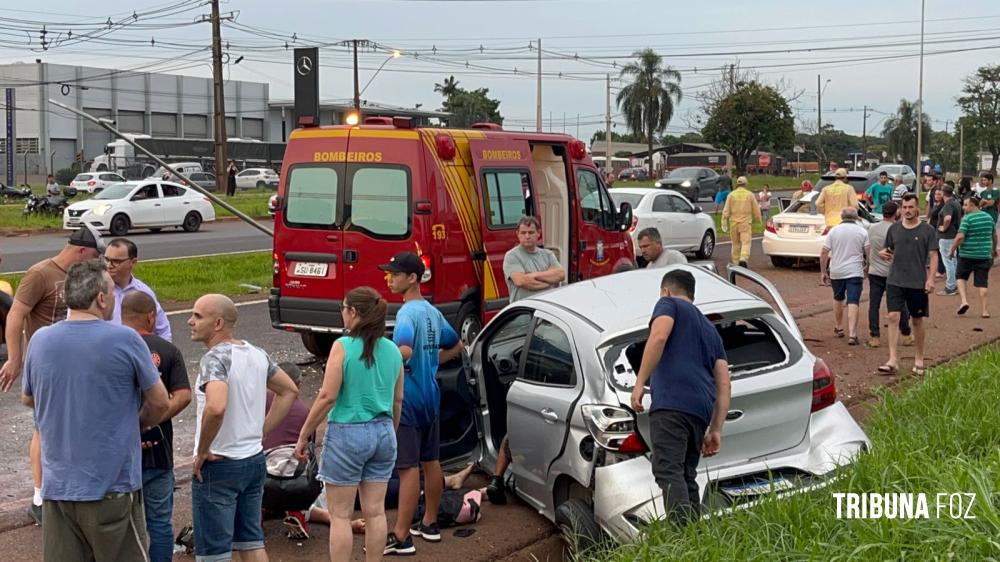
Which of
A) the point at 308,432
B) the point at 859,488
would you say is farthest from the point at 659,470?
the point at 308,432

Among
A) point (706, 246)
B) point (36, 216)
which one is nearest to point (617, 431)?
point (706, 246)

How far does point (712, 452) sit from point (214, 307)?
8.56 ft

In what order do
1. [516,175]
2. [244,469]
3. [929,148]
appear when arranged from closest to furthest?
[244,469]
[516,175]
[929,148]

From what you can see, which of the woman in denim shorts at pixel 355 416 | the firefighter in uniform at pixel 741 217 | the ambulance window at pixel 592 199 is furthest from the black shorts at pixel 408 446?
the firefighter in uniform at pixel 741 217

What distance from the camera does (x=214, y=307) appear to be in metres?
5.37

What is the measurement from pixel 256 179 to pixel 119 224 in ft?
97.8

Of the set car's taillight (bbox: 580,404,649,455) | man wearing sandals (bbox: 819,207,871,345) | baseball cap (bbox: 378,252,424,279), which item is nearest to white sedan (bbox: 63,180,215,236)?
man wearing sandals (bbox: 819,207,871,345)

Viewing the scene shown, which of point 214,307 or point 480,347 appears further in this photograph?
point 480,347

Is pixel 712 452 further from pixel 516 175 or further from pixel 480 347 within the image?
pixel 516 175

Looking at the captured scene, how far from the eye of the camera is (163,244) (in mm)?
27047

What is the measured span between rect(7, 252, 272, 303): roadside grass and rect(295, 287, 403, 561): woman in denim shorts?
11152 millimetres

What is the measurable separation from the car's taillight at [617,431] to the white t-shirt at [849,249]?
7753 millimetres

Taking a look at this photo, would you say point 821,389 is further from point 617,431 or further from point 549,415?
point 549,415

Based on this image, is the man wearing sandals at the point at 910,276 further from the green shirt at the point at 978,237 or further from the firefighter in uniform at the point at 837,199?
the firefighter in uniform at the point at 837,199
